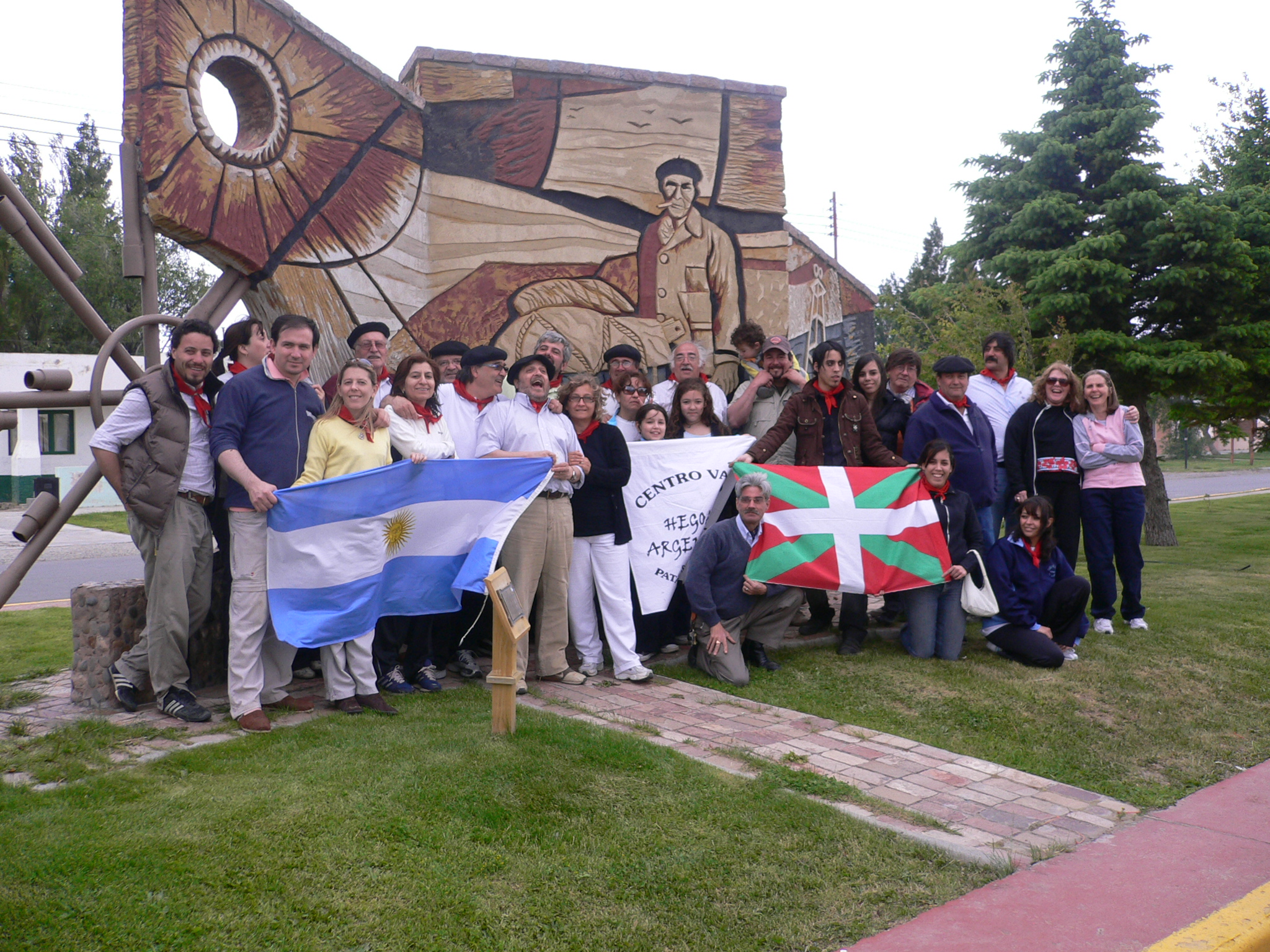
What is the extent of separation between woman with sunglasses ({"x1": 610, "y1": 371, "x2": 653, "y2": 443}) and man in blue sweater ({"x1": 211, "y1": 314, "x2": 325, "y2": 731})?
7.97 ft

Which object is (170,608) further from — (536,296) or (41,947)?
(536,296)

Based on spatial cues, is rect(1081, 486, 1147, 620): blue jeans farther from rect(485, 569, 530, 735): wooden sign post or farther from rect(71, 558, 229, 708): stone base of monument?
rect(71, 558, 229, 708): stone base of monument

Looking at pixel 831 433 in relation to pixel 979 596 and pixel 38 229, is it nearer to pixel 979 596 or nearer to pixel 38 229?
pixel 979 596

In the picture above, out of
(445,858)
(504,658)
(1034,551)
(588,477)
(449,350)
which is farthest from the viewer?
(449,350)

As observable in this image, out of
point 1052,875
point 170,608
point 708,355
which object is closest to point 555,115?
point 708,355

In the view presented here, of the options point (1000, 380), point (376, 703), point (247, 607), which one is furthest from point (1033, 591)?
point (247, 607)

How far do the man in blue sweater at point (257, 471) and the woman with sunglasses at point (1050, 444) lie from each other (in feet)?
15.9

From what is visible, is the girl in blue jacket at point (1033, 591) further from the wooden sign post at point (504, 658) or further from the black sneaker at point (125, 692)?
the black sneaker at point (125, 692)

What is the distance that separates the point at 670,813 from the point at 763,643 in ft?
8.99

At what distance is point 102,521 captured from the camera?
2338 centimetres

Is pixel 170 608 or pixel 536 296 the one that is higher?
pixel 536 296

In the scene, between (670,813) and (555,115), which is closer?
(670,813)

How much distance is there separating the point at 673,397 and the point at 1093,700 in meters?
3.39

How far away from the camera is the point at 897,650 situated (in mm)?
6719
